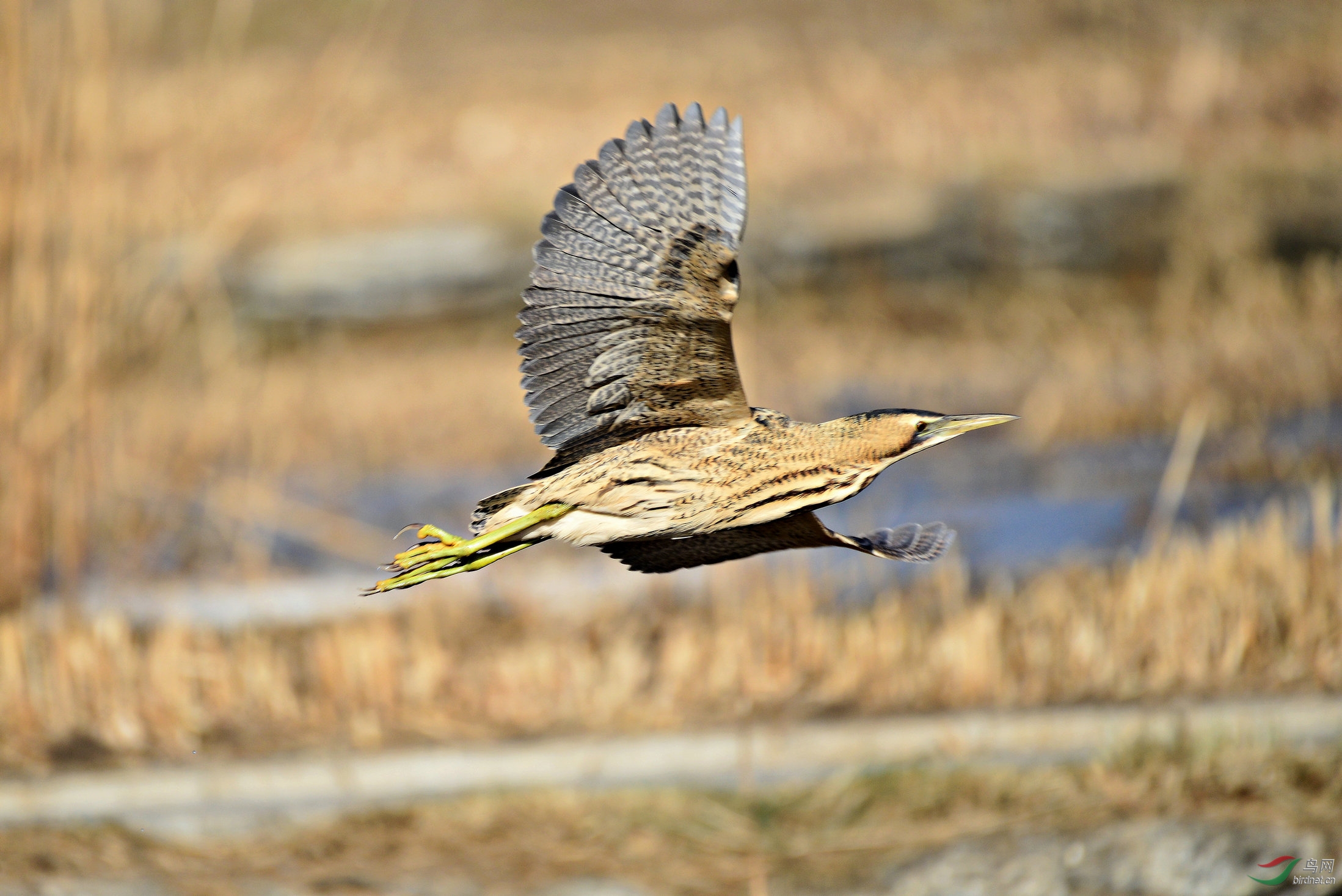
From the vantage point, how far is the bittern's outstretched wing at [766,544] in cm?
138

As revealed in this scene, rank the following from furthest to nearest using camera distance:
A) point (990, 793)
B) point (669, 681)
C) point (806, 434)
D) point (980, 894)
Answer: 1. point (669, 681)
2. point (990, 793)
3. point (980, 894)
4. point (806, 434)

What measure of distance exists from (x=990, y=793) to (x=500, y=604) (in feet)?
4.62

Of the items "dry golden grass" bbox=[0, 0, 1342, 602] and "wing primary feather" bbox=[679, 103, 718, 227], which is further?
"dry golden grass" bbox=[0, 0, 1342, 602]

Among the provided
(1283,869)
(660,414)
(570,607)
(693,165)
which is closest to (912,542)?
(660,414)

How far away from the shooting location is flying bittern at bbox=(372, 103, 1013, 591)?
51.8 inches

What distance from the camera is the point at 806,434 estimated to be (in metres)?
1.34

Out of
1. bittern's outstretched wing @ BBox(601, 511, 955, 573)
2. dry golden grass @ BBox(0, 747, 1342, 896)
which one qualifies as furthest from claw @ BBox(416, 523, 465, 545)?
dry golden grass @ BBox(0, 747, 1342, 896)

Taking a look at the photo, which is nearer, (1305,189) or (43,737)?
(43,737)

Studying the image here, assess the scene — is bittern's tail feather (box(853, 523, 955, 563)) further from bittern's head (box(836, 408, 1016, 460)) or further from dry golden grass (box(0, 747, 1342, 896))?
dry golden grass (box(0, 747, 1342, 896))

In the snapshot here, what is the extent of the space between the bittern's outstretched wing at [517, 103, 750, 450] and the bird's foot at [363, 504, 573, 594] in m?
0.13

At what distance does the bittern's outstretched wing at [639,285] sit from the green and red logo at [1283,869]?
1.74 metres

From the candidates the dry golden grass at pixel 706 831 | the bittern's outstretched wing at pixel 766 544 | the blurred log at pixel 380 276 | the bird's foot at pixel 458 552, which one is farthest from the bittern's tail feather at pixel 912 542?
the blurred log at pixel 380 276

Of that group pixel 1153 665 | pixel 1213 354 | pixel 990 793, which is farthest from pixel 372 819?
pixel 1213 354

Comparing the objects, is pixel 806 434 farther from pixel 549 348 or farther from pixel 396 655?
pixel 396 655
